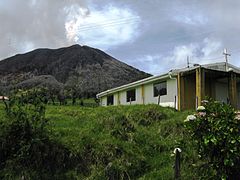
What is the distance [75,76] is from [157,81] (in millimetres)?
23693

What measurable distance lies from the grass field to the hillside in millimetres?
25377

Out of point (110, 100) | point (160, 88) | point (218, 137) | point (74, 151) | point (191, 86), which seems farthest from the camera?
point (110, 100)

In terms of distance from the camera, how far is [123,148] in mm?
9008

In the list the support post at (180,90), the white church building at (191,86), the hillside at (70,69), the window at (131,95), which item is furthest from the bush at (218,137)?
→ the hillside at (70,69)

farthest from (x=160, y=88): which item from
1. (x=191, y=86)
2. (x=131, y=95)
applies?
(x=131, y=95)

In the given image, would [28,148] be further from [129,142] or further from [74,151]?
[129,142]

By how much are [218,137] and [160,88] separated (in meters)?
14.9

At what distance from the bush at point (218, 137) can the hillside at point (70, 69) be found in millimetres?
29781

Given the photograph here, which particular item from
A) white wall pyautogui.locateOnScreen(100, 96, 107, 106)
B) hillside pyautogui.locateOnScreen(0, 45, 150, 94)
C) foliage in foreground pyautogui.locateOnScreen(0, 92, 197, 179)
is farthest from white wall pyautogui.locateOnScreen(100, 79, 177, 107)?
hillside pyautogui.locateOnScreen(0, 45, 150, 94)

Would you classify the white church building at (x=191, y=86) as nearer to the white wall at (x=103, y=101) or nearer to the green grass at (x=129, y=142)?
the white wall at (x=103, y=101)

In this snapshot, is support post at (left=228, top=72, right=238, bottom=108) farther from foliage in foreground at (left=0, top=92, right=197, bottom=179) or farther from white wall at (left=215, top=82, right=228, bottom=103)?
foliage in foreground at (left=0, top=92, right=197, bottom=179)

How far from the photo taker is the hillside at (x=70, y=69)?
132ft

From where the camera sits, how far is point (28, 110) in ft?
29.5

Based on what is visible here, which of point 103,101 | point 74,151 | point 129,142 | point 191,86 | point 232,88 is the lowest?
point 74,151
